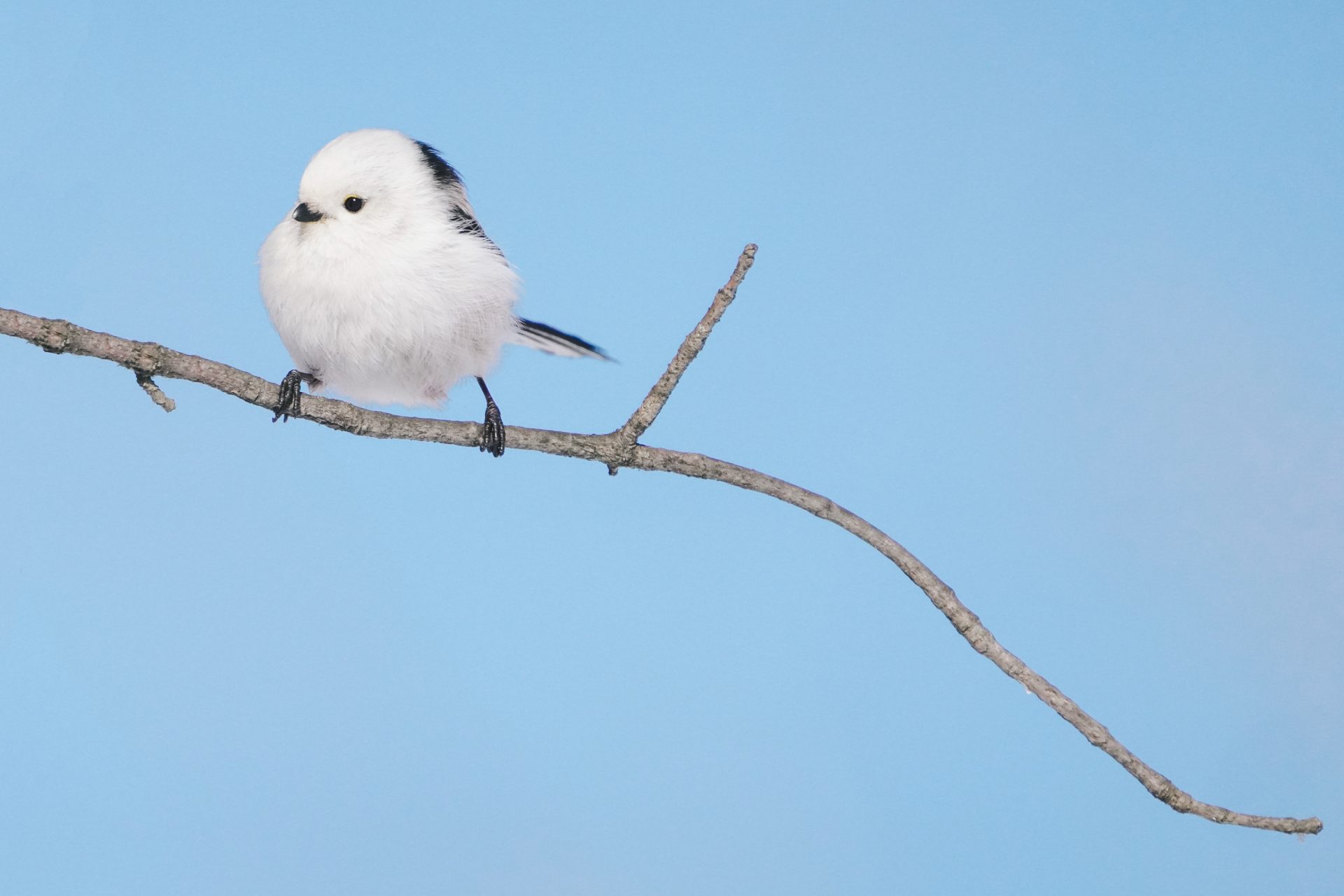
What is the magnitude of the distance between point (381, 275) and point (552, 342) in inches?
21.6

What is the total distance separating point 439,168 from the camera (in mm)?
2068

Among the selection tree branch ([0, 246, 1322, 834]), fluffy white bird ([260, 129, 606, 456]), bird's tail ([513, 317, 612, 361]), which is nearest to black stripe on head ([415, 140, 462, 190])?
fluffy white bird ([260, 129, 606, 456])

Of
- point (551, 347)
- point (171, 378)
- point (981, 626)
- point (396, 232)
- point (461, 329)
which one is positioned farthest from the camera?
point (551, 347)

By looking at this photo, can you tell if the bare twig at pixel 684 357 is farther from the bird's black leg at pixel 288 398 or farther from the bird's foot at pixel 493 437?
the bird's black leg at pixel 288 398

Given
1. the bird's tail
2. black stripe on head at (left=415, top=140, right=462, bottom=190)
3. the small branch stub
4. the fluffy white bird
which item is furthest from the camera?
the bird's tail

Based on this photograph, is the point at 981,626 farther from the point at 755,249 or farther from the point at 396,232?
the point at 396,232

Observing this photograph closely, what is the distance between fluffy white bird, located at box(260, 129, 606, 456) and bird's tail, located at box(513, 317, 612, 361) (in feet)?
0.67

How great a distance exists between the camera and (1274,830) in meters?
1.72

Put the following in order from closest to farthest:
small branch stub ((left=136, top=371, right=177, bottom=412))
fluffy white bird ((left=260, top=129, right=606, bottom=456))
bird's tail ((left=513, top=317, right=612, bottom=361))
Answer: small branch stub ((left=136, top=371, right=177, bottom=412)) → fluffy white bird ((left=260, top=129, right=606, bottom=456)) → bird's tail ((left=513, top=317, right=612, bottom=361))

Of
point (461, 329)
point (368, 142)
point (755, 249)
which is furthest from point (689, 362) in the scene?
point (368, 142)

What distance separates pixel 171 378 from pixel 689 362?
0.78 meters

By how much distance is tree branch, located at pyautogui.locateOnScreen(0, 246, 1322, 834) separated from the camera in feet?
5.52

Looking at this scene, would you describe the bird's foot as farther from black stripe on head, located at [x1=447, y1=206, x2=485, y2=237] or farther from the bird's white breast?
black stripe on head, located at [x1=447, y1=206, x2=485, y2=237]

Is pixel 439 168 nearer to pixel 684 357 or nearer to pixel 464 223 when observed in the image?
pixel 464 223
